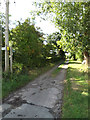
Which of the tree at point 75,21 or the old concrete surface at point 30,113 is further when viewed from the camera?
the tree at point 75,21

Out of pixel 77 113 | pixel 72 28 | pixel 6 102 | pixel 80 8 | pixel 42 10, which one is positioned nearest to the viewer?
pixel 77 113

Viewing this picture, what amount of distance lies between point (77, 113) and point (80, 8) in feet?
12.5

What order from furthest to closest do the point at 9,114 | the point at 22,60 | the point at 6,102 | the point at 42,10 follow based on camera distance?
the point at 22,60 → the point at 42,10 → the point at 6,102 → the point at 9,114

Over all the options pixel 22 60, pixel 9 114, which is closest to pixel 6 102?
pixel 9 114

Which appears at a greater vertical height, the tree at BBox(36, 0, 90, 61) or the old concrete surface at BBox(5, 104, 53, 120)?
the tree at BBox(36, 0, 90, 61)

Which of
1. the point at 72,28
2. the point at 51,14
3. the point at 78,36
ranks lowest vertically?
the point at 78,36

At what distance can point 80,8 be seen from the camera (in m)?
3.92

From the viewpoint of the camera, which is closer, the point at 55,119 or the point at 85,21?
the point at 55,119

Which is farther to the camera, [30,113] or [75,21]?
[75,21]

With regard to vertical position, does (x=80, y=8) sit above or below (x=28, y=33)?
above

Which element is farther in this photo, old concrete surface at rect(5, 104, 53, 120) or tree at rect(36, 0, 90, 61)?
tree at rect(36, 0, 90, 61)

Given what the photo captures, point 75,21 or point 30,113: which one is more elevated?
point 75,21

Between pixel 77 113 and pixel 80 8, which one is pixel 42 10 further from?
pixel 77 113

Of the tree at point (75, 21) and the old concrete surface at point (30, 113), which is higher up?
the tree at point (75, 21)
